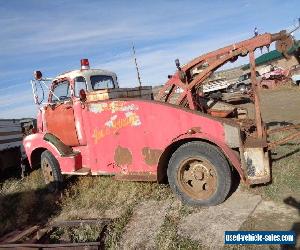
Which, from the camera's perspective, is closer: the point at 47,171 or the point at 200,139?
the point at 200,139

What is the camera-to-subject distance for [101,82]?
28.5ft

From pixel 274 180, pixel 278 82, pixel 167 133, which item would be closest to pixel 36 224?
pixel 167 133

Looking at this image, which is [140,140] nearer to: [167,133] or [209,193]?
[167,133]

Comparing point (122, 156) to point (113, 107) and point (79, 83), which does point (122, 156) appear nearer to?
point (113, 107)

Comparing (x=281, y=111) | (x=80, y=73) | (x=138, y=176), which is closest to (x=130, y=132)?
(x=138, y=176)

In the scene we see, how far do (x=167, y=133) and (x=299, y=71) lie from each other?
916 inches

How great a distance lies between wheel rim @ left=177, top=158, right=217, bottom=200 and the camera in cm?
596

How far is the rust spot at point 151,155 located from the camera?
6.40 metres

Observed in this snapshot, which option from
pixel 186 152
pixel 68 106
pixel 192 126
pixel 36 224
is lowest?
pixel 36 224

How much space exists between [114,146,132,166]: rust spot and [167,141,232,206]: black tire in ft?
3.01

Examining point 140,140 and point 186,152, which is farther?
point 140,140

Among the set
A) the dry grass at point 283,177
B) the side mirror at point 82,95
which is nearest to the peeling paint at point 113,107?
→ the side mirror at point 82,95

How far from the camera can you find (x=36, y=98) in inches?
332

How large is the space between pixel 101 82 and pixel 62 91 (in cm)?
91
